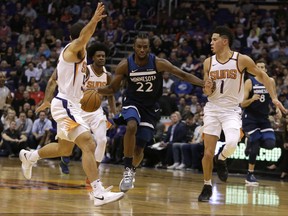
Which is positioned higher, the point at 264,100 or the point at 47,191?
the point at 264,100

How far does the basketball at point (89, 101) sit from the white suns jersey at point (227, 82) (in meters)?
1.60

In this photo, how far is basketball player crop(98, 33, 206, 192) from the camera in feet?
32.1

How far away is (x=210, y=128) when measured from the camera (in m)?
9.75

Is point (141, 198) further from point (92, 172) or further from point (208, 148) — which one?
point (92, 172)

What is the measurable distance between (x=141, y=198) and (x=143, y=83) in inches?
59.7

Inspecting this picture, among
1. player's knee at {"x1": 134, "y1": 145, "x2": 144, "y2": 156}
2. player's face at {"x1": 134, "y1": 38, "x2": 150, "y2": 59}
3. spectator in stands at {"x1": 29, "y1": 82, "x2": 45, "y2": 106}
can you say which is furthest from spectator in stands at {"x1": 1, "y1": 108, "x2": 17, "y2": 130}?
player's face at {"x1": 134, "y1": 38, "x2": 150, "y2": 59}

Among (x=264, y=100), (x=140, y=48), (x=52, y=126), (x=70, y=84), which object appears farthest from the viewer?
(x=52, y=126)

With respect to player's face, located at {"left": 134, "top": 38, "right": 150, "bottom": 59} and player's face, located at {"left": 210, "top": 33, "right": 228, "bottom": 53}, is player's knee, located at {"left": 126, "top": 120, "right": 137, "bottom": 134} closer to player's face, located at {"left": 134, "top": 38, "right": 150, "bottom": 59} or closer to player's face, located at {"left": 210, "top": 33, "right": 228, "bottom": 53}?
player's face, located at {"left": 134, "top": 38, "right": 150, "bottom": 59}

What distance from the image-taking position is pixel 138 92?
32.8 ft

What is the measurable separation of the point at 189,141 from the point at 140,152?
7881 mm

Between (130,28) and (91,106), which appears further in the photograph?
(130,28)

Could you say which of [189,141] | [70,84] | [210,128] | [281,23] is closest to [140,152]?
[210,128]

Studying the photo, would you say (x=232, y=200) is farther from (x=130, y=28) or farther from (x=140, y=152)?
(x=130, y=28)

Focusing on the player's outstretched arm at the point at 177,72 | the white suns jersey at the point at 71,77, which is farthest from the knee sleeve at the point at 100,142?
the white suns jersey at the point at 71,77
